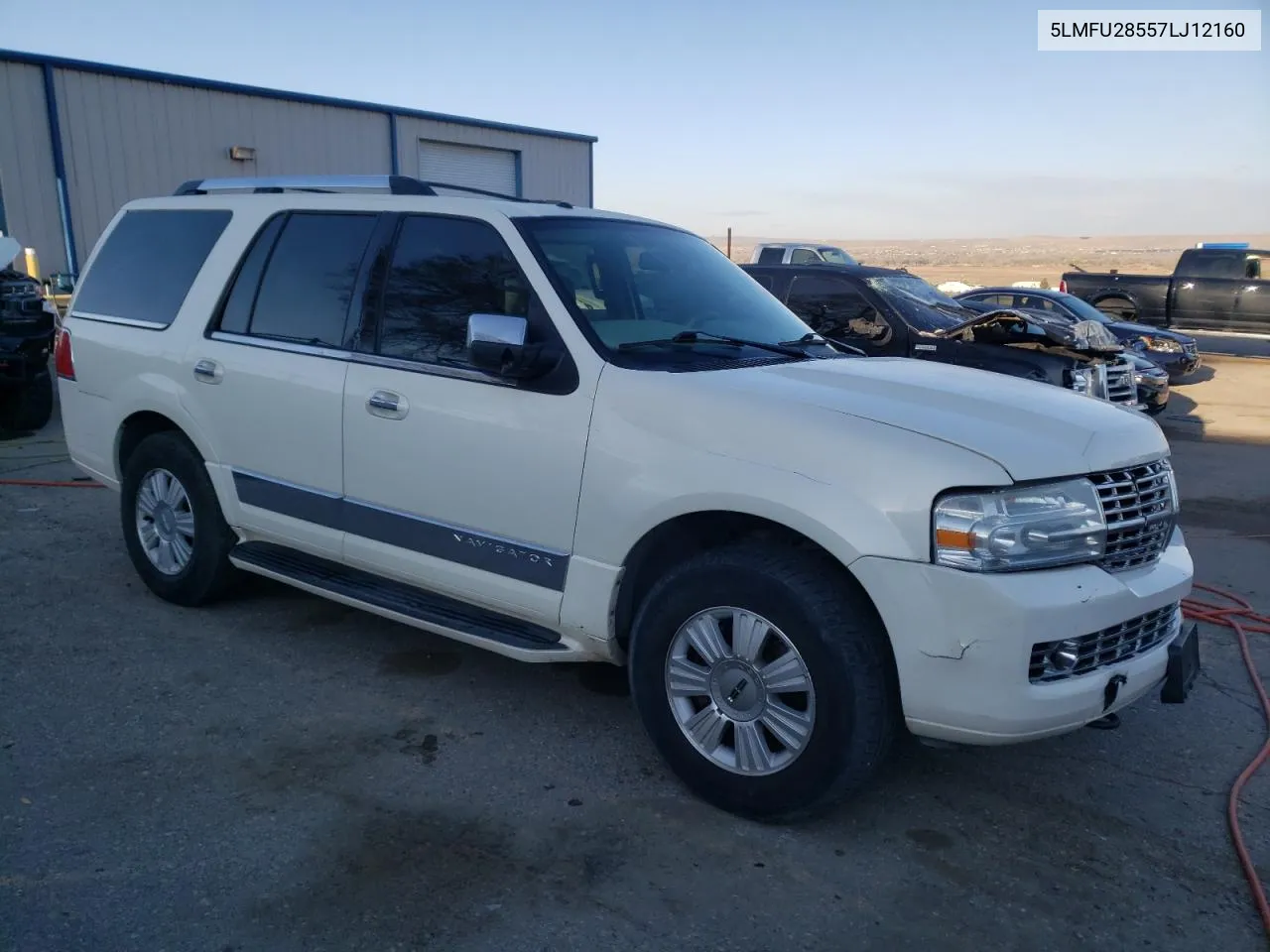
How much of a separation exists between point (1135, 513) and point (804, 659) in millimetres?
1152

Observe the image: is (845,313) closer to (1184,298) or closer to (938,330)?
(938,330)

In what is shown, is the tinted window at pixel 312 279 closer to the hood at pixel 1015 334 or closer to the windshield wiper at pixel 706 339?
the windshield wiper at pixel 706 339

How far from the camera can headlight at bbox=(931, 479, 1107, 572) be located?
283cm

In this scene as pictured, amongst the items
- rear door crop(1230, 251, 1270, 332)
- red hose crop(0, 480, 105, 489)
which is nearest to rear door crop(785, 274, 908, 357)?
red hose crop(0, 480, 105, 489)

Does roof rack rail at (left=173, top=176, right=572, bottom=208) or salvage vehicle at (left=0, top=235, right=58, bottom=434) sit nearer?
roof rack rail at (left=173, top=176, right=572, bottom=208)

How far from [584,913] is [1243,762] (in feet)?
8.60

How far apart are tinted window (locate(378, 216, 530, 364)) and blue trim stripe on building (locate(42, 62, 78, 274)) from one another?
14250 millimetres

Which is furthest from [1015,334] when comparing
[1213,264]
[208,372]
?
[1213,264]

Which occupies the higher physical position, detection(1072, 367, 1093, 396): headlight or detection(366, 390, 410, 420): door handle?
detection(366, 390, 410, 420): door handle

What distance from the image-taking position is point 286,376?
433cm

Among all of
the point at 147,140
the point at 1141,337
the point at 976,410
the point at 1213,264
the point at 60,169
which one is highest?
the point at 147,140

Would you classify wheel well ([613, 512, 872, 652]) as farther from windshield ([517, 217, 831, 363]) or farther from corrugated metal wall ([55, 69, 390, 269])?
corrugated metal wall ([55, 69, 390, 269])

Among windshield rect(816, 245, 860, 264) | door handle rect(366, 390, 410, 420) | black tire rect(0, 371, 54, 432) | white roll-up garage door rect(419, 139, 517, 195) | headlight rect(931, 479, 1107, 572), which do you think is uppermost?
white roll-up garage door rect(419, 139, 517, 195)

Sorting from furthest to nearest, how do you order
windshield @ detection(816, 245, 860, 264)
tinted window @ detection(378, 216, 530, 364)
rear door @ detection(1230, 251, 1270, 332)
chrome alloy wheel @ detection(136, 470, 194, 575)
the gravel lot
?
1. windshield @ detection(816, 245, 860, 264)
2. rear door @ detection(1230, 251, 1270, 332)
3. chrome alloy wheel @ detection(136, 470, 194, 575)
4. tinted window @ detection(378, 216, 530, 364)
5. the gravel lot
